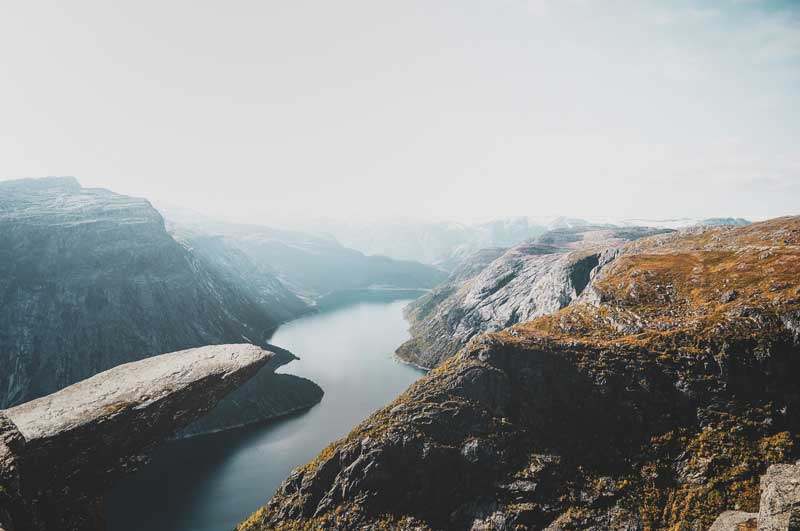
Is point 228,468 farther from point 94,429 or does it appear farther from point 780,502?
point 780,502

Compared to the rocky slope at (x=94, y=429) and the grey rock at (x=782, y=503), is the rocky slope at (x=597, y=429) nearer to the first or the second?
the grey rock at (x=782, y=503)

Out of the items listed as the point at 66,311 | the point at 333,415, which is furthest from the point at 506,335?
A: the point at 66,311

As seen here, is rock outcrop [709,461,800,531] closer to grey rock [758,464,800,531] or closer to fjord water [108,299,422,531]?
grey rock [758,464,800,531]

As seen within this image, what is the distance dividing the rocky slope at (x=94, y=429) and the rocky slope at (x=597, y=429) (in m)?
35.1

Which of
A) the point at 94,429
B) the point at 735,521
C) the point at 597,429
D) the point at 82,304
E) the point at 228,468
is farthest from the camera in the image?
the point at 82,304

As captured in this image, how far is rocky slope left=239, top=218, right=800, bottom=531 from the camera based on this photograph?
44.1 metres

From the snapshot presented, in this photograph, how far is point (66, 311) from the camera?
148 meters

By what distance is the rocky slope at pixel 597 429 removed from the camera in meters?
44.1

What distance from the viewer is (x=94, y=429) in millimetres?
20422

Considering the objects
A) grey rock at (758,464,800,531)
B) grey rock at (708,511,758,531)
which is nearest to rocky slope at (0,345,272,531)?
grey rock at (758,464,800,531)

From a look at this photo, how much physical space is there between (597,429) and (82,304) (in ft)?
610

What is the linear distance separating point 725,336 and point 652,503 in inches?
995

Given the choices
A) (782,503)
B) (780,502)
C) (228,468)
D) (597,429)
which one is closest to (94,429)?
(782,503)

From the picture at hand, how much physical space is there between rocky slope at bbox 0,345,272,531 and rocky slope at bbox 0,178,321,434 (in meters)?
118
